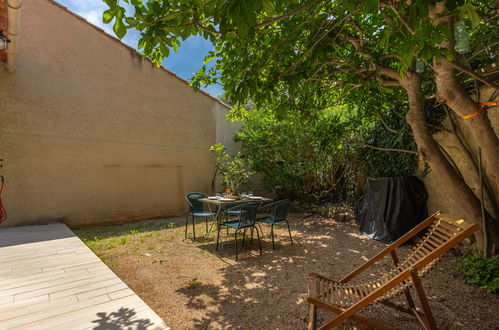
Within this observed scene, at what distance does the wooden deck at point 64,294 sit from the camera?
1.86 metres

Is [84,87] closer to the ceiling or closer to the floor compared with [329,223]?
closer to the ceiling

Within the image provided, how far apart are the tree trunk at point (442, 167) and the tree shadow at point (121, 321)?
12.5 ft

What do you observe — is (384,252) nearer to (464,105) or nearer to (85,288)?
(464,105)

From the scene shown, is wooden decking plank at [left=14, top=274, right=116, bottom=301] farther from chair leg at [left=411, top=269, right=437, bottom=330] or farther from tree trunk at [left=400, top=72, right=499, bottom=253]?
tree trunk at [left=400, top=72, right=499, bottom=253]

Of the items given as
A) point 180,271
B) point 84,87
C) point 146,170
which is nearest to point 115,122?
point 84,87

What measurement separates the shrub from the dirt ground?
9 cm

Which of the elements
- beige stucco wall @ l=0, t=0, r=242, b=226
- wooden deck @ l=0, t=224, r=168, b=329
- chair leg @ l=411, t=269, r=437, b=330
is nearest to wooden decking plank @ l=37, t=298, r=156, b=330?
wooden deck @ l=0, t=224, r=168, b=329

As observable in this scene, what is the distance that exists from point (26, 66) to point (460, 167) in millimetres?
8717

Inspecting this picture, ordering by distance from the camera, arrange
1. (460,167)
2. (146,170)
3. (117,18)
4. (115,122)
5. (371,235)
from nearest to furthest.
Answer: (117,18)
(460,167)
(371,235)
(115,122)
(146,170)

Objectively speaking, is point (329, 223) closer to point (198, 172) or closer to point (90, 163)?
point (198, 172)

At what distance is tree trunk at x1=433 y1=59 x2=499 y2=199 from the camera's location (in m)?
2.67

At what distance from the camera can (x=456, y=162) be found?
163 inches

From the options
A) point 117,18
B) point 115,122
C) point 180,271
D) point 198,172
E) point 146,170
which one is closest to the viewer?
point 117,18

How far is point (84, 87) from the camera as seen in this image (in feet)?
20.5
